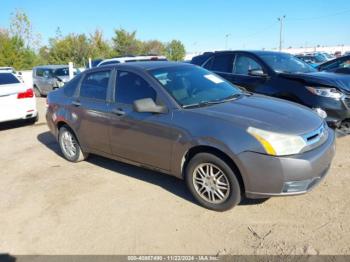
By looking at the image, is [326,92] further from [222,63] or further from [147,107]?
[147,107]

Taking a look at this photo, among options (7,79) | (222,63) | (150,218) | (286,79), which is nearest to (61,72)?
(7,79)

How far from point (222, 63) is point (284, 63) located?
130cm

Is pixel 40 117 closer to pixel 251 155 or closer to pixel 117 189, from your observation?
pixel 117 189

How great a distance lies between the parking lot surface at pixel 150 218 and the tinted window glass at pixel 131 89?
3.90ft

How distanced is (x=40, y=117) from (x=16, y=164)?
→ 507cm

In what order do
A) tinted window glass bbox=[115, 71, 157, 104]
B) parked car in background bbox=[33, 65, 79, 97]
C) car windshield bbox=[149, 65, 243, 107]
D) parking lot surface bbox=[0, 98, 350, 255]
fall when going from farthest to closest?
parked car in background bbox=[33, 65, 79, 97]
tinted window glass bbox=[115, 71, 157, 104]
car windshield bbox=[149, 65, 243, 107]
parking lot surface bbox=[0, 98, 350, 255]

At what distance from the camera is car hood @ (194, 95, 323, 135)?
357 cm

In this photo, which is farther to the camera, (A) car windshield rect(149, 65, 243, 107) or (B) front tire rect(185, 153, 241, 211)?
(A) car windshield rect(149, 65, 243, 107)

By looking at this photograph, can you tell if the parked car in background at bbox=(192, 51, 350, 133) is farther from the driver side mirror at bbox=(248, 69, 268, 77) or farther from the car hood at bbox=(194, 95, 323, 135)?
the car hood at bbox=(194, 95, 323, 135)

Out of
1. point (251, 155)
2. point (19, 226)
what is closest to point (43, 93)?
point (19, 226)

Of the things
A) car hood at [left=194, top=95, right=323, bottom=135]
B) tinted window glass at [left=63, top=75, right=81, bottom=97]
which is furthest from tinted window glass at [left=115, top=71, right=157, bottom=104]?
tinted window glass at [left=63, top=75, right=81, bottom=97]

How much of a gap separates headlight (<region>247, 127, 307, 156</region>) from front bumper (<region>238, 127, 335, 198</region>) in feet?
0.19

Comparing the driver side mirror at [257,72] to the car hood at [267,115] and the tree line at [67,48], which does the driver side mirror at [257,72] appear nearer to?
the car hood at [267,115]

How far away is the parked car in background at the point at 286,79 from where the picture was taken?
576cm
